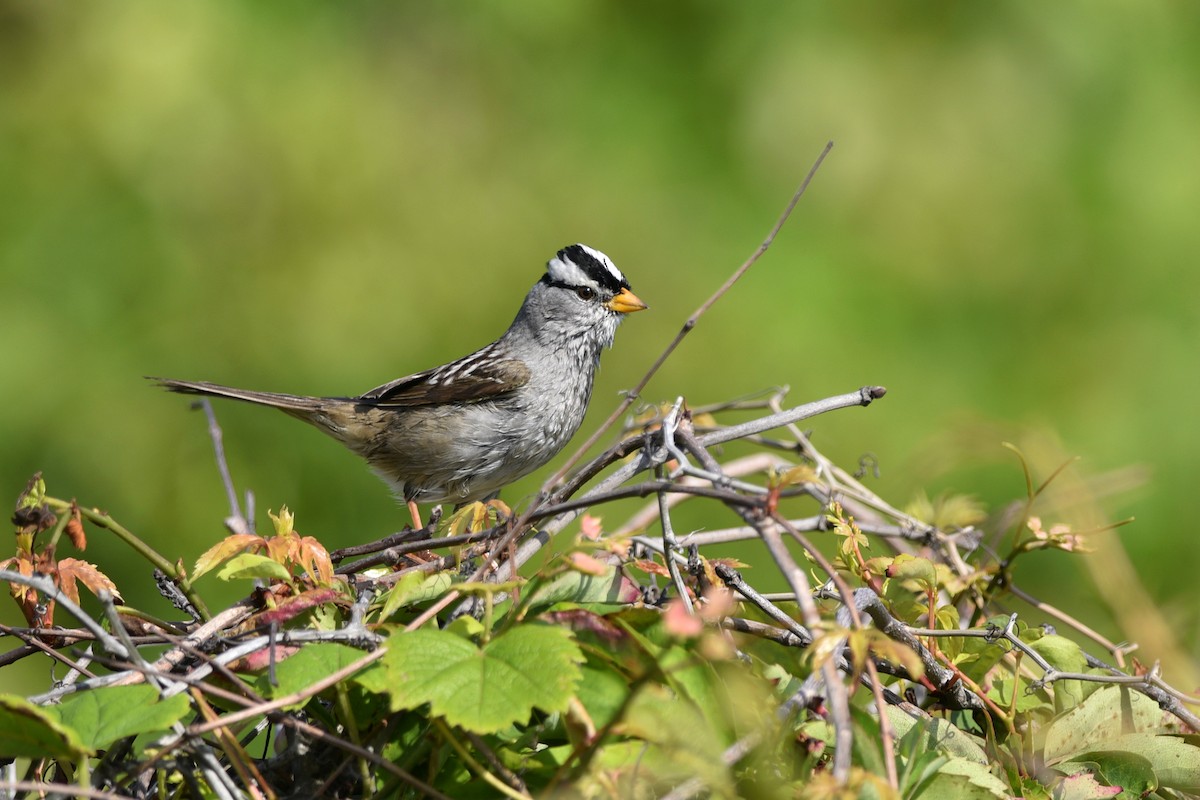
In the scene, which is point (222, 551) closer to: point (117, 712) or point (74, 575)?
point (74, 575)

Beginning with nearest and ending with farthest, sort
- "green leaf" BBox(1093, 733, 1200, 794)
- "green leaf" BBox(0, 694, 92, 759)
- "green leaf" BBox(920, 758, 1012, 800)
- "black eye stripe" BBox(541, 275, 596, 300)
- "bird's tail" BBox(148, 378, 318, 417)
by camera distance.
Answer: "green leaf" BBox(0, 694, 92, 759)
"green leaf" BBox(920, 758, 1012, 800)
"green leaf" BBox(1093, 733, 1200, 794)
"bird's tail" BBox(148, 378, 318, 417)
"black eye stripe" BBox(541, 275, 596, 300)

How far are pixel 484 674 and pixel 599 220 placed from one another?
3.20 m

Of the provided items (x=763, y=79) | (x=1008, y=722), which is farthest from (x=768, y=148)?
→ (x=1008, y=722)

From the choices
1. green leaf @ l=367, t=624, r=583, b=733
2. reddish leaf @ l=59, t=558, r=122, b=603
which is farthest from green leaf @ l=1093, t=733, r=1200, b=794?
reddish leaf @ l=59, t=558, r=122, b=603

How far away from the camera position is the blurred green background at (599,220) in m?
3.70

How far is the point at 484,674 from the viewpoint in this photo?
1142 millimetres

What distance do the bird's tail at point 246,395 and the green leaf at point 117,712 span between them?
7.25ft

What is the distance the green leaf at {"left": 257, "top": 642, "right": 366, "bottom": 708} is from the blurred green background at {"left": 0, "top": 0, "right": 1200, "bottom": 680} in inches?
93.1

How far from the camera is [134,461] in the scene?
3.68m

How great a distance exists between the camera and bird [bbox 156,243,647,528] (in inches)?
134

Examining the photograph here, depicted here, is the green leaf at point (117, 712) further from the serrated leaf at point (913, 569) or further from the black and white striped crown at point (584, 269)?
the black and white striped crown at point (584, 269)

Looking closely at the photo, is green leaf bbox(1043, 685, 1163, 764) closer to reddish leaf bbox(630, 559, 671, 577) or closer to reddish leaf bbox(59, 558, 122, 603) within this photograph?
reddish leaf bbox(630, 559, 671, 577)

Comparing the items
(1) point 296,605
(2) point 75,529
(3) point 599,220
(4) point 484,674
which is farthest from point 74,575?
(3) point 599,220

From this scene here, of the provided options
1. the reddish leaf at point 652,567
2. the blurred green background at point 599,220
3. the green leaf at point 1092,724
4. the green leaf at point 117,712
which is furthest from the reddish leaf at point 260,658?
the blurred green background at point 599,220
